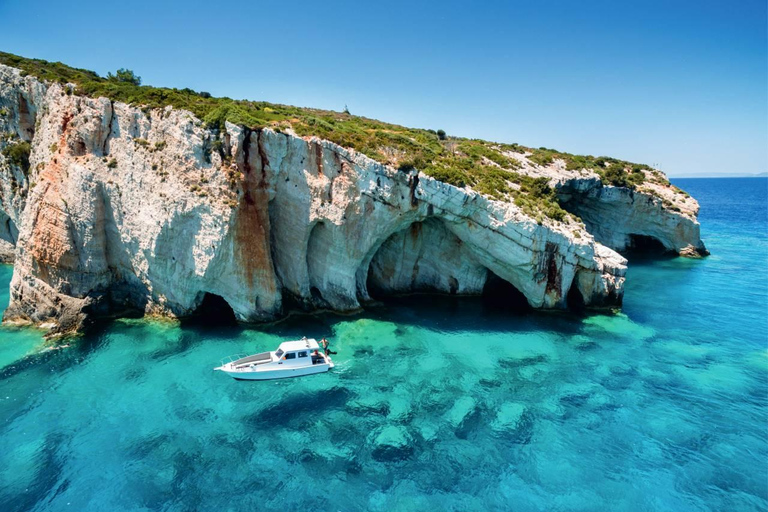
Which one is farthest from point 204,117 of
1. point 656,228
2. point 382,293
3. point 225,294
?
point 656,228

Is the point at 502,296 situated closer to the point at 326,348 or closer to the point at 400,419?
the point at 326,348

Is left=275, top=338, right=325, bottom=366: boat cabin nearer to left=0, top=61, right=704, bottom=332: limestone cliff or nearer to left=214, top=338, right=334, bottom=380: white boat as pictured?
left=214, top=338, right=334, bottom=380: white boat

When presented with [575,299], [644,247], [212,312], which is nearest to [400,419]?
[212,312]

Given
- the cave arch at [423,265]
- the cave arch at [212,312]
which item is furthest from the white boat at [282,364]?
the cave arch at [423,265]

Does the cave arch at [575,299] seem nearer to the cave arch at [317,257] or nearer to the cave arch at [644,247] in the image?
the cave arch at [317,257]

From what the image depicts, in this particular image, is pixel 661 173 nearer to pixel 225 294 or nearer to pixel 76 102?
pixel 225 294

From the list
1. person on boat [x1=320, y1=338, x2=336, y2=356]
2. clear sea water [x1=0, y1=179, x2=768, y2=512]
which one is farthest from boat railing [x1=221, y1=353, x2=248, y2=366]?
person on boat [x1=320, y1=338, x2=336, y2=356]
